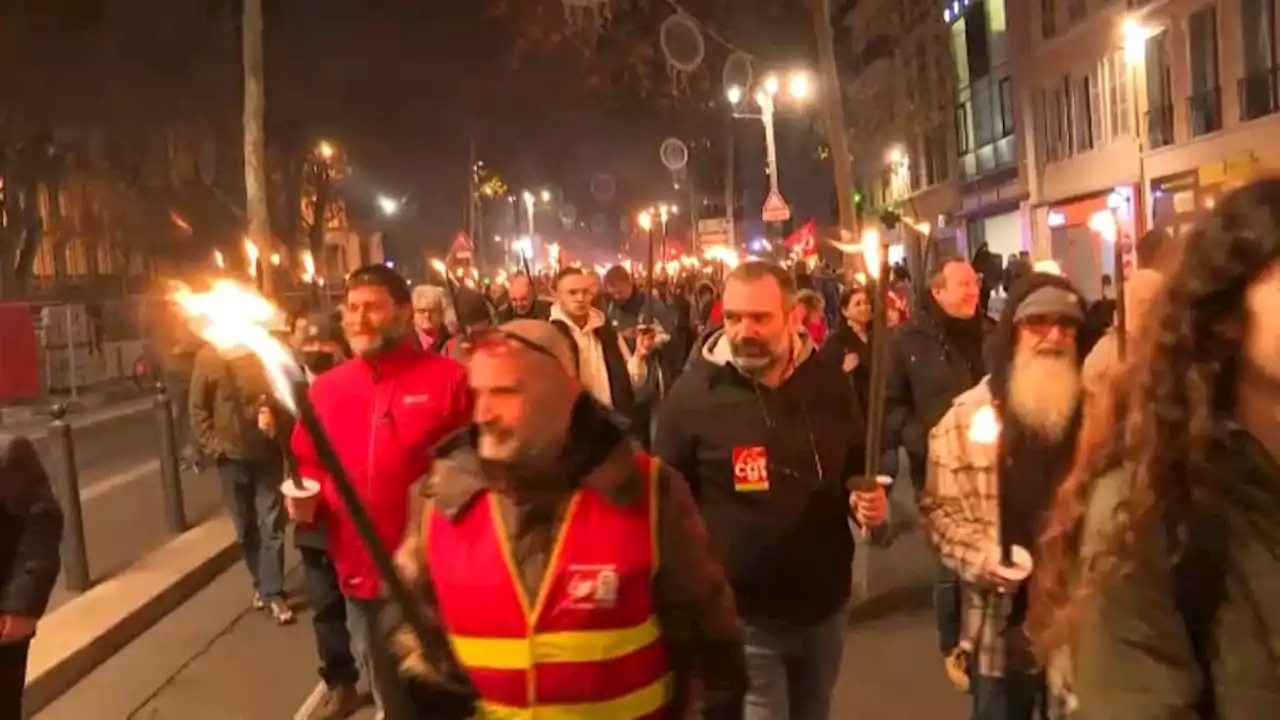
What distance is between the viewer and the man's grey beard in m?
4.64

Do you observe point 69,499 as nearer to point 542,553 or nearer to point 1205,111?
point 542,553

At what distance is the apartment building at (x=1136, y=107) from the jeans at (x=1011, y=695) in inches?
773

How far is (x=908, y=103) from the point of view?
154 ft

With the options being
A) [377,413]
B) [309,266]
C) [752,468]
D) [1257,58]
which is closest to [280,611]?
[309,266]

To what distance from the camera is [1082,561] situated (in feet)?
7.14

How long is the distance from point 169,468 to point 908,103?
38.0 meters

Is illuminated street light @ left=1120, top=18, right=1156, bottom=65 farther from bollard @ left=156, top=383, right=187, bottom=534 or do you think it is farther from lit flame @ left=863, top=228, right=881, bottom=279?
lit flame @ left=863, top=228, right=881, bottom=279

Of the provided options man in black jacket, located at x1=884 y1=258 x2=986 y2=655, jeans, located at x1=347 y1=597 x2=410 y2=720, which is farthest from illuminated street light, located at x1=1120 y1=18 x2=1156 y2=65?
jeans, located at x1=347 y1=597 x2=410 y2=720

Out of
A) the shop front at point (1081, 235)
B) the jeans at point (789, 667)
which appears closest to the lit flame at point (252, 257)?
the jeans at point (789, 667)

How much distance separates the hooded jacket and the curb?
414 centimetres

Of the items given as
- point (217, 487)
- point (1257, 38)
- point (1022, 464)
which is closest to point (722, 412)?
point (1022, 464)

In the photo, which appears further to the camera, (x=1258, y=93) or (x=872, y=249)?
(x=1258, y=93)

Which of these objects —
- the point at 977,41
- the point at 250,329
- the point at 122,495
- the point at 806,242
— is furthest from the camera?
the point at 977,41

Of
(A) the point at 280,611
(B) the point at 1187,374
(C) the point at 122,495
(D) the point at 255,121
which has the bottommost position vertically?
(A) the point at 280,611
